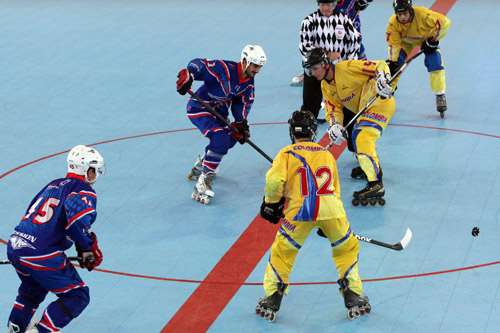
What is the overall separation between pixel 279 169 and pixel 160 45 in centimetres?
805

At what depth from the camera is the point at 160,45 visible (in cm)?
1489

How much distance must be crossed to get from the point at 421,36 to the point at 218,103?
294cm

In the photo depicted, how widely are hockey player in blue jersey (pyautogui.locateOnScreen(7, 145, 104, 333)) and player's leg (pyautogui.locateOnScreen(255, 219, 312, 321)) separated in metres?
1.34

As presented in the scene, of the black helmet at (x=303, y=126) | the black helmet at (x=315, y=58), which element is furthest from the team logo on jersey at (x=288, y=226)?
the black helmet at (x=315, y=58)

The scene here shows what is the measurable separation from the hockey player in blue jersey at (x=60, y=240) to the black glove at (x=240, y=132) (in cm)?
285

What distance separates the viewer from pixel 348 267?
7.36 metres

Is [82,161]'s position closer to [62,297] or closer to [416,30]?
[62,297]

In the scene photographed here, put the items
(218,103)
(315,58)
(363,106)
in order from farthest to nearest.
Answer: (218,103) < (363,106) < (315,58)

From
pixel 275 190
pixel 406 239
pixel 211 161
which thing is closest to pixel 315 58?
pixel 211 161

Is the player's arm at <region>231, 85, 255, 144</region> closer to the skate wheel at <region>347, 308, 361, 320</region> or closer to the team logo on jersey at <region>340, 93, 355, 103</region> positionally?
the team logo on jersey at <region>340, 93, 355, 103</region>

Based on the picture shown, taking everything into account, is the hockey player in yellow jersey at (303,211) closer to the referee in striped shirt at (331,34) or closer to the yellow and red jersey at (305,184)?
the yellow and red jersey at (305,184)

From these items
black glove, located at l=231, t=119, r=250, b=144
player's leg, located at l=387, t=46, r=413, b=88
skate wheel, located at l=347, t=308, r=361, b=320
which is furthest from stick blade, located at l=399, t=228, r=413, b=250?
player's leg, located at l=387, t=46, r=413, b=88

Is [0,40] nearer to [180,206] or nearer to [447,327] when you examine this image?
[180,206]

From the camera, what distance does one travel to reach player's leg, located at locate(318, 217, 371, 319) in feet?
24.0
